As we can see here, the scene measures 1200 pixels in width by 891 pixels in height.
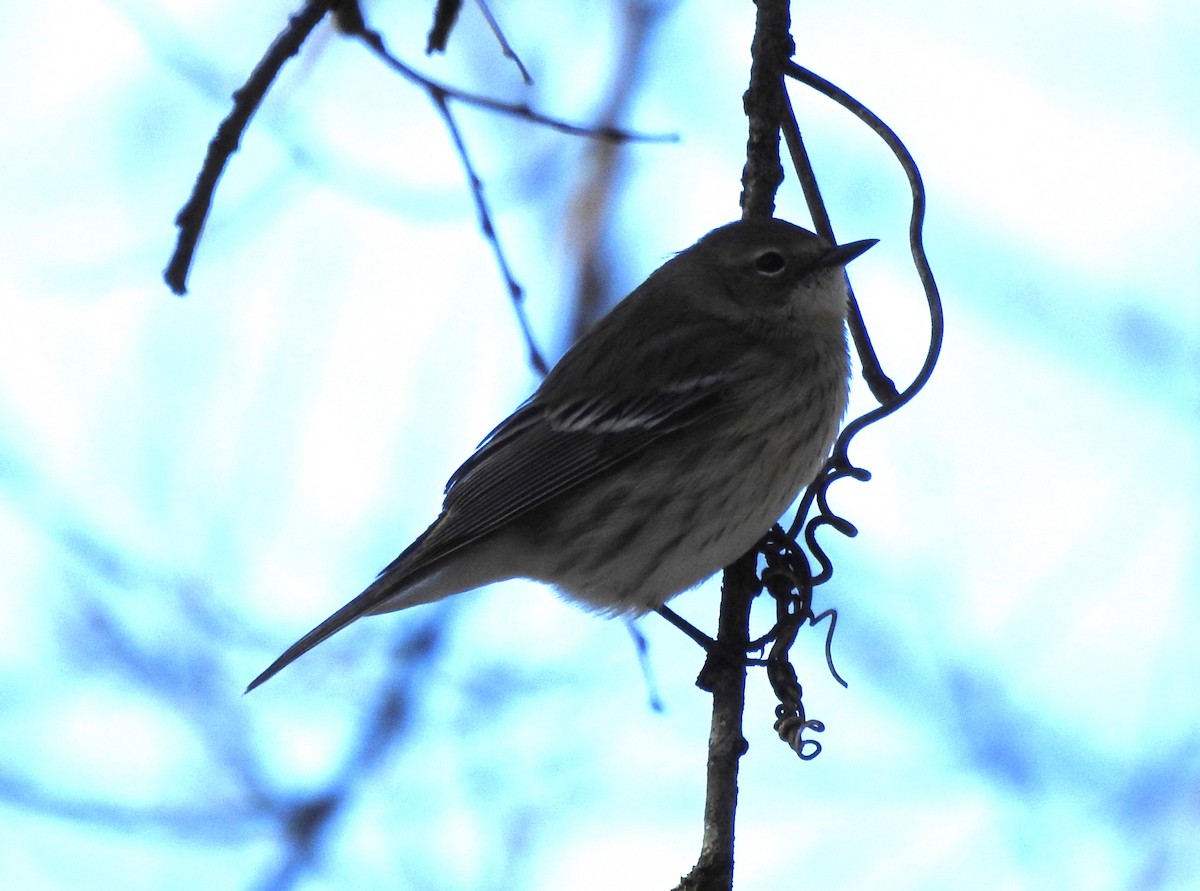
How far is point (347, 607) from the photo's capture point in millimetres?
4875

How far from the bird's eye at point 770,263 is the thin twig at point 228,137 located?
7.60 feet

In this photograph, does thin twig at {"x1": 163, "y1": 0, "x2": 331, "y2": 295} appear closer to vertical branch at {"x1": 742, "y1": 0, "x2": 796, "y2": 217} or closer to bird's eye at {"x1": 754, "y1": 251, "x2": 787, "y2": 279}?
vertical branch at {"x1": 742, "y1": 0, "x2": 796, "y2": 217}

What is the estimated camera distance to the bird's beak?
530 centimetres

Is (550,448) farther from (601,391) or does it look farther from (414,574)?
(414,574)

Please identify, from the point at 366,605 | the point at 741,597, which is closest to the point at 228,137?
the point at 366,605

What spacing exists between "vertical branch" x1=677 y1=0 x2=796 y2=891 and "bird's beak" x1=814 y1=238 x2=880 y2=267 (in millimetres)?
427

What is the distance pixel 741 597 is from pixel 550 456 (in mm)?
1148

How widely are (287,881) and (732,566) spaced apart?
6.37 feet

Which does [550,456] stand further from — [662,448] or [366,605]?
[366,605]

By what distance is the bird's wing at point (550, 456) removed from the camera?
17.1 feet

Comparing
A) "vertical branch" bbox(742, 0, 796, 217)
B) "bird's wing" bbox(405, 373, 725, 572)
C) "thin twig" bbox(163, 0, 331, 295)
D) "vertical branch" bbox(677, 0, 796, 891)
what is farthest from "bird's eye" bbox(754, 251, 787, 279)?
"thin twig" bbox(163, 0, 331, 295)

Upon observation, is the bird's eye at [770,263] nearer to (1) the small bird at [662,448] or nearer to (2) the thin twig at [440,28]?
(1) the small bird at [662,448]

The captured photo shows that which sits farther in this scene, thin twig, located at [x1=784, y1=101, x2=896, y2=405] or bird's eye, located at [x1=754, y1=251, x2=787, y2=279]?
bird's eye, located at [x1=754, y1=251, x2=787, y2=279]

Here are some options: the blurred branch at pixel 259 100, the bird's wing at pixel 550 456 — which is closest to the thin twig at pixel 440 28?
the blurred branch at pixel 259 100
